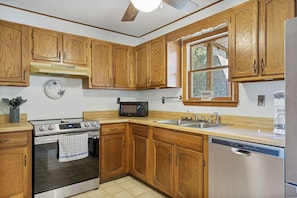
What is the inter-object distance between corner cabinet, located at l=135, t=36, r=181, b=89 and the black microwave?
1.02 ft

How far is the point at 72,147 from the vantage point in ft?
8.06

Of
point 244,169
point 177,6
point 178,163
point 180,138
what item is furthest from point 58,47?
point 244,169

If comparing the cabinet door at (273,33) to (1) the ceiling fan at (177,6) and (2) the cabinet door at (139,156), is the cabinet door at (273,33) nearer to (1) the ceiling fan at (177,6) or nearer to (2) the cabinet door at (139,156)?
(1) the ceiling fan at (177,6)

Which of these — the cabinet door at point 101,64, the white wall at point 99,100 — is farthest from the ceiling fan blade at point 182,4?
the cabinet door at point 101,64

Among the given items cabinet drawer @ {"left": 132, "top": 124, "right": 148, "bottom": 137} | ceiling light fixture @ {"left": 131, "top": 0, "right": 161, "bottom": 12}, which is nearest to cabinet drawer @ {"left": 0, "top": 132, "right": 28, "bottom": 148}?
cabinet drawer @ {"left": 132, "top": 124, "right": 148, "bottom": 137}

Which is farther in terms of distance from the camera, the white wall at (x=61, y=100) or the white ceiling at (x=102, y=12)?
the white wall at (x=61, y=100)

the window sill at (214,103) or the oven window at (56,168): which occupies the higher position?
the window sill at (214,103)

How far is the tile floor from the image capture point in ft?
8.20

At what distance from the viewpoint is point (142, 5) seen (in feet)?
5.55

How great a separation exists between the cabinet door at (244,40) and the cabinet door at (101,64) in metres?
1.89

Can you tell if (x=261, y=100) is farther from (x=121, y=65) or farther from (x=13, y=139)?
(x=13, y=139)

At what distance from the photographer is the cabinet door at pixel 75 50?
113 inches

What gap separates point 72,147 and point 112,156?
652 millimetres

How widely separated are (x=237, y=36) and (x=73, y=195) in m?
2.64
